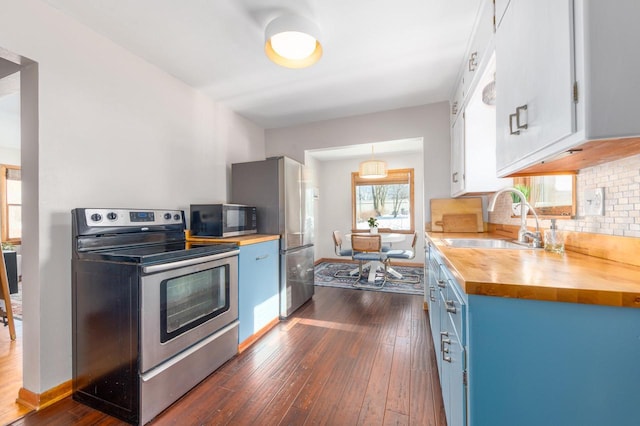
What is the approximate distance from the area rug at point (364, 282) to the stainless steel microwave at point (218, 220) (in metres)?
2.03

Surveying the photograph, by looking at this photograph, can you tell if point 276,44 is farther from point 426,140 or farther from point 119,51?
point 426,140

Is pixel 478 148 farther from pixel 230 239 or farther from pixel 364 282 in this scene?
pixel 364 282

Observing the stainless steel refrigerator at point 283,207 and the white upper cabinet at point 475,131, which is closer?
the white upper cabinet at point 475,131

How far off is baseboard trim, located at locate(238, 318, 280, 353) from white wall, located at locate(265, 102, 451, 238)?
79.7 inches

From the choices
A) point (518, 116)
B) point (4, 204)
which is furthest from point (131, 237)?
point (4, 204)

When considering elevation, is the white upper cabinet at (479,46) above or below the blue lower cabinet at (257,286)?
above

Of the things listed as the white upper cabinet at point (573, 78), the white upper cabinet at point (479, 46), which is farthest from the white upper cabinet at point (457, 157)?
the white upper cabinet at point (573, 78)

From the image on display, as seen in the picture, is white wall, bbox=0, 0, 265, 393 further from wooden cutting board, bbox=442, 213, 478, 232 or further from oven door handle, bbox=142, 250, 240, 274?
wooden cutting board, bbox=442, 213, 478, 232

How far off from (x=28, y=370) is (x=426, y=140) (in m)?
3.80

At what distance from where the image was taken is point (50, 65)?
159cm

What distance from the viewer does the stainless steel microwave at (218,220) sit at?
2.36 m

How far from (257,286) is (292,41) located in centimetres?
202

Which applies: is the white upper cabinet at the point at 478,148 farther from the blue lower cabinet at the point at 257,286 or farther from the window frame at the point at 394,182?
the window frame at the point at 394,182

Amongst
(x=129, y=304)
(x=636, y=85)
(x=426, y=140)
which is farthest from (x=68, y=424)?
(x=426, y=140)
